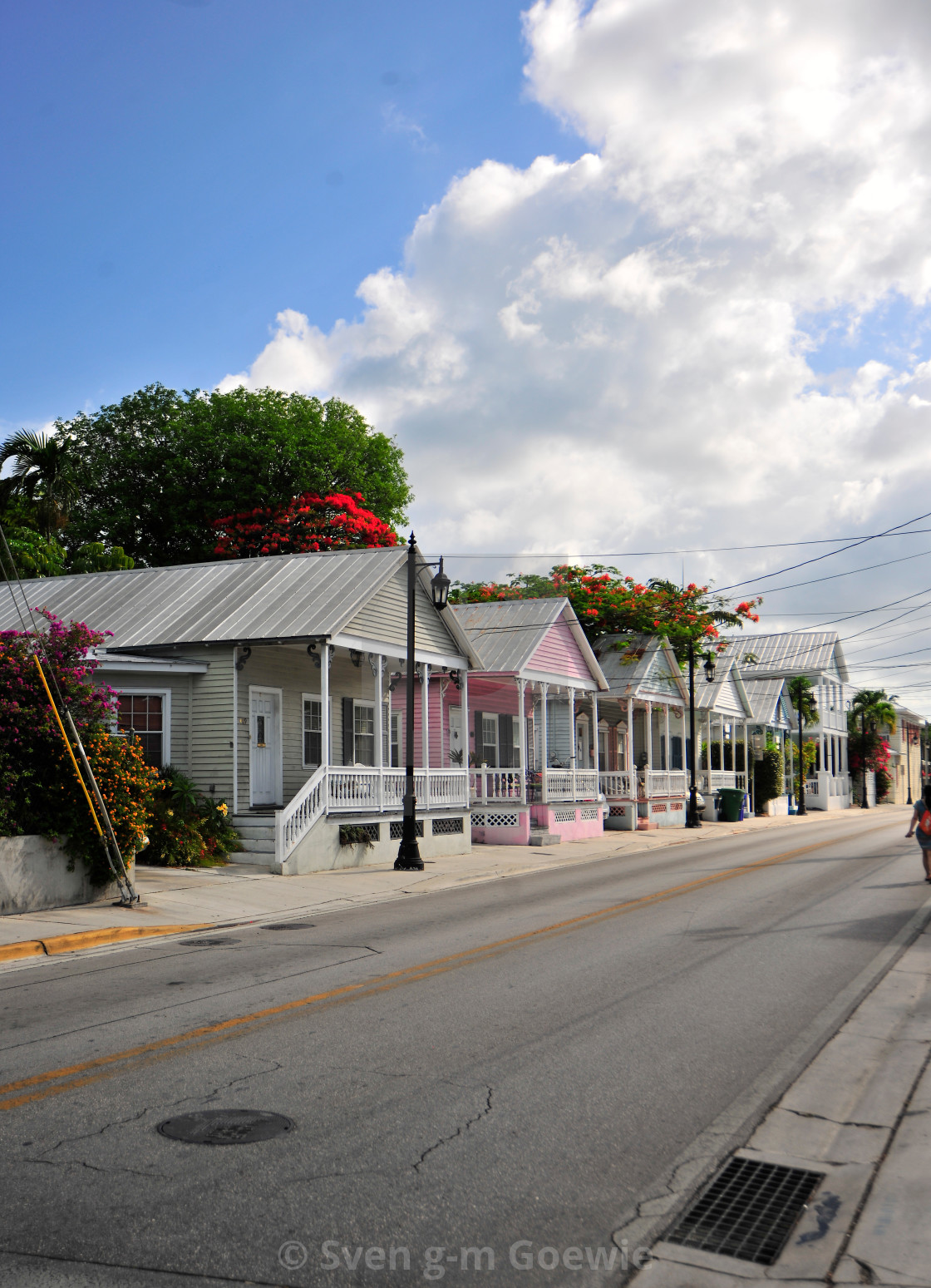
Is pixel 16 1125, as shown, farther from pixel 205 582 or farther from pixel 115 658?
pixel 205 582

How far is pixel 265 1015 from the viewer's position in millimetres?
8312

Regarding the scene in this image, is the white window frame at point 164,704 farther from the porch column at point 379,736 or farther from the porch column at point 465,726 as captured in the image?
the porch column at point 465,726

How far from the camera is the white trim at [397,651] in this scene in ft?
71.6

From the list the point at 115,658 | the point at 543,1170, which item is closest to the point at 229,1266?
the point at 543,1170

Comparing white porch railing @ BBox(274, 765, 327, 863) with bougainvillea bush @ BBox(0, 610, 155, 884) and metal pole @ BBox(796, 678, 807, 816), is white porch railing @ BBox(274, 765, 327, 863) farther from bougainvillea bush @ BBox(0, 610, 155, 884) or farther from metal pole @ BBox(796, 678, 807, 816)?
metal pole @ BBox(796, 678, 807, 816)

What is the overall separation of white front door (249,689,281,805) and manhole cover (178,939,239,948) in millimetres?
9172

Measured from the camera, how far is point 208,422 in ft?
139

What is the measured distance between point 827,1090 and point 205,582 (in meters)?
20.2

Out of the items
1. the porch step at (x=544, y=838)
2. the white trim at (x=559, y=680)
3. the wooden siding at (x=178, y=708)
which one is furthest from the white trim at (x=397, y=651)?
the porch step at (x=544, y=838)

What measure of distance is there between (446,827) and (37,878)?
12.5 m

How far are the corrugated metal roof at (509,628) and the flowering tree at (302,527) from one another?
9413mm

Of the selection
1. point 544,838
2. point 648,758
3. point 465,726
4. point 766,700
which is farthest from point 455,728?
point 766,700

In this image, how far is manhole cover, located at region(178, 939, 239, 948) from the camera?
12273mm

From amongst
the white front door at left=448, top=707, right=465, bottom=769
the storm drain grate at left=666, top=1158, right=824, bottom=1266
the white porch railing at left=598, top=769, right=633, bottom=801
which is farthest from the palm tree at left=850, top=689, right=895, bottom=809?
the storm drain grate at left=666, top=1158, right=824, bottom=1266
